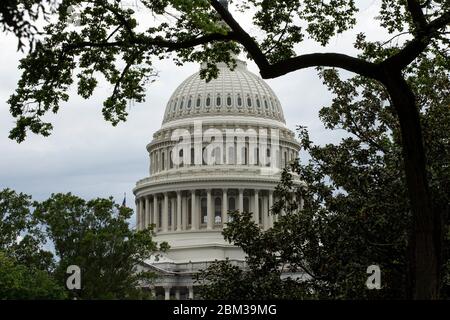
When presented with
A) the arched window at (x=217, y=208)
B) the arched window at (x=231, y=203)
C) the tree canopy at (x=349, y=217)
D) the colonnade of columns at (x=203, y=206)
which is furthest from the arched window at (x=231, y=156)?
the tree canopy at (x=349, y=217)

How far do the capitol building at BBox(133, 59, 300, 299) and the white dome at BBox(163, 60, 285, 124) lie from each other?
151mm

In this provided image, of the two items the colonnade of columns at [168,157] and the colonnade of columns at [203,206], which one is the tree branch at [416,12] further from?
the colonnade of columns at [168,157]

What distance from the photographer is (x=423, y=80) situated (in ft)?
106

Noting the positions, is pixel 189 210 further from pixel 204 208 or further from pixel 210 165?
pixel 210 165

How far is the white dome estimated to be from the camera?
158 m

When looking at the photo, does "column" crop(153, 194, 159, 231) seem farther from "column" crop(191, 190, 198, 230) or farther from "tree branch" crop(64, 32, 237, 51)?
"tree branch" crop(64, 32, 237, 51)

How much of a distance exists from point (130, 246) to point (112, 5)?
5143 cm

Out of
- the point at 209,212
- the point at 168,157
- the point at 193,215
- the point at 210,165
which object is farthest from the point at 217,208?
the point at 168,157

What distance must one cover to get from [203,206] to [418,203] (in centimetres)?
13040

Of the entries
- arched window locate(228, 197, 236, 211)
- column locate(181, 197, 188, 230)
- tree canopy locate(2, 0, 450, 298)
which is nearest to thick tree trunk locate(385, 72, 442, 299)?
tree canopy locate(2, 0, 450, 298)

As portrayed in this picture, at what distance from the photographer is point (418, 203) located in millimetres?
22688
